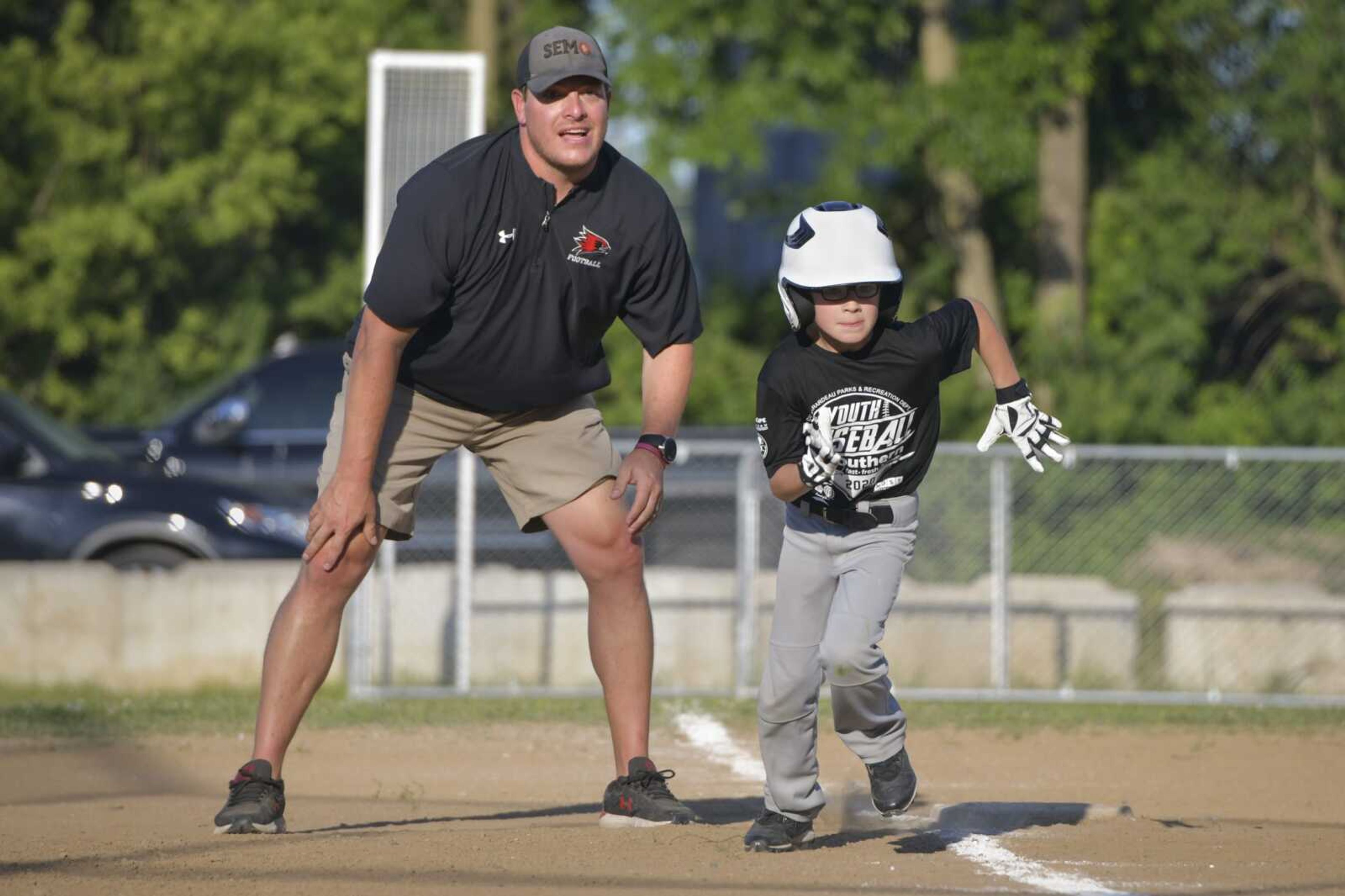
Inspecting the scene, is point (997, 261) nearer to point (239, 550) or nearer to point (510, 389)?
point (239, 550)

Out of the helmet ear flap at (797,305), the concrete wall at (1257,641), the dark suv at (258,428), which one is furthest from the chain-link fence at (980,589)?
the helmet ear flap at (797,305)

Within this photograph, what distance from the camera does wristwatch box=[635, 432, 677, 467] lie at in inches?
213

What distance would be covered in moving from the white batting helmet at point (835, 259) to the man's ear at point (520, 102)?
0.85 metres

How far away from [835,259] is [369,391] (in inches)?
53.4

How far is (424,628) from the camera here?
10.5 metres

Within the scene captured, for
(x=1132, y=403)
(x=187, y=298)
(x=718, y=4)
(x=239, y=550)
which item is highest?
(x=718, y=4)

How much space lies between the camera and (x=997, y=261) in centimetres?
1972

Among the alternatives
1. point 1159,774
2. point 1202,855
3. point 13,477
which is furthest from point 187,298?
point 1202,855

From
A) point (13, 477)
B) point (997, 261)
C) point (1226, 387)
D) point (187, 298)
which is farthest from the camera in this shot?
point (187, 298)

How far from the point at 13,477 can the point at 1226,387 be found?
37.5 feet

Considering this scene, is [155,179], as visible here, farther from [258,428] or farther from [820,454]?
[820,454]

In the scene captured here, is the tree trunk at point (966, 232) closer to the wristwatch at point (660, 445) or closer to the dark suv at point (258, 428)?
the dark suv at point (258, 428)

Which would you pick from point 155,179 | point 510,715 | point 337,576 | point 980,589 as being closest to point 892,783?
point 337,576

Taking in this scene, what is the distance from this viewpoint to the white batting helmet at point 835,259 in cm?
505
